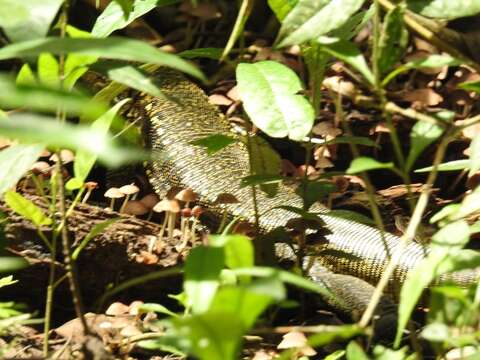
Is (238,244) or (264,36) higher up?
(264,36)

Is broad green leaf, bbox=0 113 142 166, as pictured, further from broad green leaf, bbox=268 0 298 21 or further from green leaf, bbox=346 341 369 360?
broad green leaf, bbox=268 0 298 21

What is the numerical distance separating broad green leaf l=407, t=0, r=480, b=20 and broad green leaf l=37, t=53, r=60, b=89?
0.70 metres

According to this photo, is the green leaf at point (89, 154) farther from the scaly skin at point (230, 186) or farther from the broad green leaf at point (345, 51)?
the scaly skin at point (230, 186)

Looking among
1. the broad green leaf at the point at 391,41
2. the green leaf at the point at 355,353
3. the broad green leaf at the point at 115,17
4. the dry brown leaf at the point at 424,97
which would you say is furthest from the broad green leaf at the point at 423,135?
the dry brown leaf at the point at 424,97

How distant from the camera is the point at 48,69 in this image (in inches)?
58.2

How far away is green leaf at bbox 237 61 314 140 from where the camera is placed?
181 centimetres

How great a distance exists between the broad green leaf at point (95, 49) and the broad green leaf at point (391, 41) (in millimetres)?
421

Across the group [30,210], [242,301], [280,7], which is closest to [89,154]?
[30,210]

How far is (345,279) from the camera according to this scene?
2.81 m

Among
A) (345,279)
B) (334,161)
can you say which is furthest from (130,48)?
(334,161)

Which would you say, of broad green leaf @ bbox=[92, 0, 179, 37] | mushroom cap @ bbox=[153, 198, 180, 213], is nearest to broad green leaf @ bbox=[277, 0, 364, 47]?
broad green leaf @ bbox=[92, 0, 179, 37]

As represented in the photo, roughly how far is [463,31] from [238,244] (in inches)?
119

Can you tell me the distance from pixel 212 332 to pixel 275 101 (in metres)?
0.96

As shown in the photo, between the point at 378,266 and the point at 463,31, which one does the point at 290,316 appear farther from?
the point at 463,31
